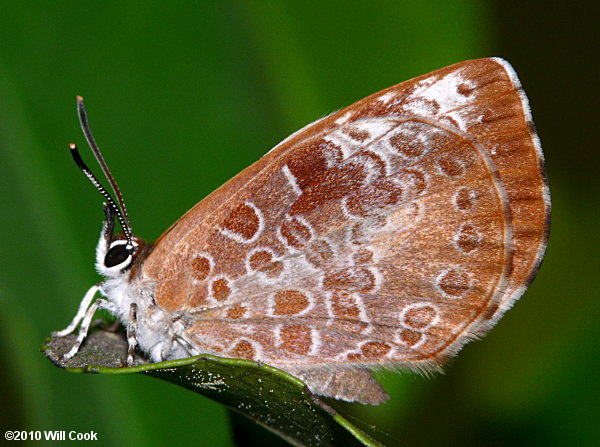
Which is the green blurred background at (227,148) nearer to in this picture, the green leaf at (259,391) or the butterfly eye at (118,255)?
the butterfly eye at (118,255)

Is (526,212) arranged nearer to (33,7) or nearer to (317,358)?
(317,358)

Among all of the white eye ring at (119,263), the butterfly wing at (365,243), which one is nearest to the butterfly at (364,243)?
the butterfly wing at (365,243)

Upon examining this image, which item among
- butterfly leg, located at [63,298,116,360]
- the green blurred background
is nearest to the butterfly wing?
butterfly leg, located at [63,298,116,360]

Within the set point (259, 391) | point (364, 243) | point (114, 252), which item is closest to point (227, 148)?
point (114, 252)

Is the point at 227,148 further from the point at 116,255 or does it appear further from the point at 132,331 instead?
the point at 132,331

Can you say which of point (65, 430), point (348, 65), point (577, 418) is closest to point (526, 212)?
point (577, 418)

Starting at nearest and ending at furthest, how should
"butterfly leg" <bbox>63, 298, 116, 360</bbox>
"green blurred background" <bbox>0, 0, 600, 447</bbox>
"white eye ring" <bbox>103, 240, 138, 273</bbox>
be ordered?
1. "butterfly leg" <bbox>63, 298, 116, 360</bbox>
2. "white eye ring" <bbox>103, 240, 138, 273</bbox>
3. "green blurred background" <bbox>0, 0, 600, 447</bbox>

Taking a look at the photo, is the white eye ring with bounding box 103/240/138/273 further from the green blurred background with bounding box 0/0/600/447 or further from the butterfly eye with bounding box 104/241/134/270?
the green blurred background with bounding box 0/0/600/447
